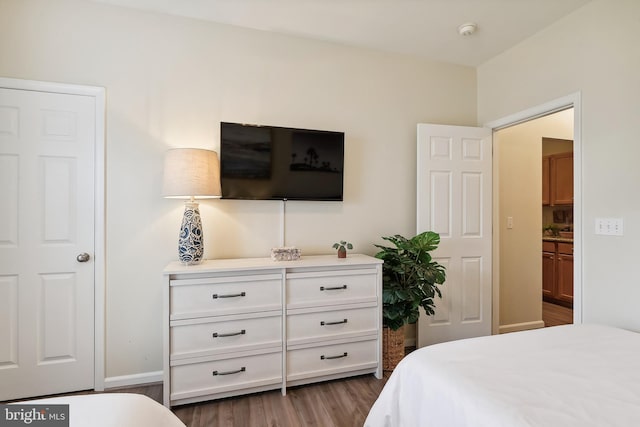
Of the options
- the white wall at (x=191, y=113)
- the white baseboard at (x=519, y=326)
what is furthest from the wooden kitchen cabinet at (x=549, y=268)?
the white wall at (x=191, y=113)

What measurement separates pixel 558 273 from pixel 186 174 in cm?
495

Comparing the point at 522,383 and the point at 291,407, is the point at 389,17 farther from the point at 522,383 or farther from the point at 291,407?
the point at 291,407

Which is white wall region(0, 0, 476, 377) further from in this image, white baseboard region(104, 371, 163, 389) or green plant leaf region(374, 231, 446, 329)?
green plant leaf region(374, 231, 446, 329)

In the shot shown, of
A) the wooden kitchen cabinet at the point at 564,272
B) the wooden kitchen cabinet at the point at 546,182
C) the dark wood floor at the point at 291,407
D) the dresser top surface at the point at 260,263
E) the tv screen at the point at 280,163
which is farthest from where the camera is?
the wooden kitchen cabinet at the point at 546,182

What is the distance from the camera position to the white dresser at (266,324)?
6.55ft

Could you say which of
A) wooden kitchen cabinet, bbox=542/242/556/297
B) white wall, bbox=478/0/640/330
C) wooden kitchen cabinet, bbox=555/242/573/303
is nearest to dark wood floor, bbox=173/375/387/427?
white wall, bbox=478/0/640/330

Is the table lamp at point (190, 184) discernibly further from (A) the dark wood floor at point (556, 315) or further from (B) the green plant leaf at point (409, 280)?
(A) the dark wood floor at point (556, 315)

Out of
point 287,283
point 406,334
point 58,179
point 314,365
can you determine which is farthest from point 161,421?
point 406,334

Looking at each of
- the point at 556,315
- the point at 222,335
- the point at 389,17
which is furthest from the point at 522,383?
the point at 556,315

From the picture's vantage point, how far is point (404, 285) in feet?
8.32

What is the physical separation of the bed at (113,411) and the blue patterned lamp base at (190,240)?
123 cm

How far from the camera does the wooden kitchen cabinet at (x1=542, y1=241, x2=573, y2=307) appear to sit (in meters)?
4.24

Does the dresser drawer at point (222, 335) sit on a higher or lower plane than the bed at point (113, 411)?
lower

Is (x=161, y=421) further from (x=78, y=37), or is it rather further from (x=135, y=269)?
(x=78, y=37)
